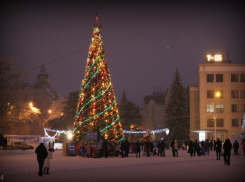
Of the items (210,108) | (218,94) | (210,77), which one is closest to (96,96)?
(218,94)

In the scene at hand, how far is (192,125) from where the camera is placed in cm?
8725

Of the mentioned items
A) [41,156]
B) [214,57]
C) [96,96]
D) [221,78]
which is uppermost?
[214,57]

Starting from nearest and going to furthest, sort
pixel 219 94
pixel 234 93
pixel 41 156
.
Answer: pixel 41 156
pixel 219 94
pixel 234 93

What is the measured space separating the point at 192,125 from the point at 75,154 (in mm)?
53028

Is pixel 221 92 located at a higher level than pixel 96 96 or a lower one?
higher

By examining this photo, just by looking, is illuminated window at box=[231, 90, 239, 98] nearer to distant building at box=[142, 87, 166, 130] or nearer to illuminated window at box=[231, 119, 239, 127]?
illuminated window at box=[231, 119, 239, 127]

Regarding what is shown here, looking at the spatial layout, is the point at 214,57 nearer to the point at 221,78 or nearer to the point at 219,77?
the point at 219,77

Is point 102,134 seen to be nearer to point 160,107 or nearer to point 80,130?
point 80,130

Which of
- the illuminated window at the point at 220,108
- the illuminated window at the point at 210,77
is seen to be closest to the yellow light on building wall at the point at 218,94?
the illuminated window at the point at 220,108

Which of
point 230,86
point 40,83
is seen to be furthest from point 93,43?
point 40,83

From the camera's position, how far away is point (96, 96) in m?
36.3

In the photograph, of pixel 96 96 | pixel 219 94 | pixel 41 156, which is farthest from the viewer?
pixel 219 94

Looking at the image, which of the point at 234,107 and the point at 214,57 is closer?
the point at 234,107

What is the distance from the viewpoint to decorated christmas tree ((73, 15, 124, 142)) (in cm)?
3603
